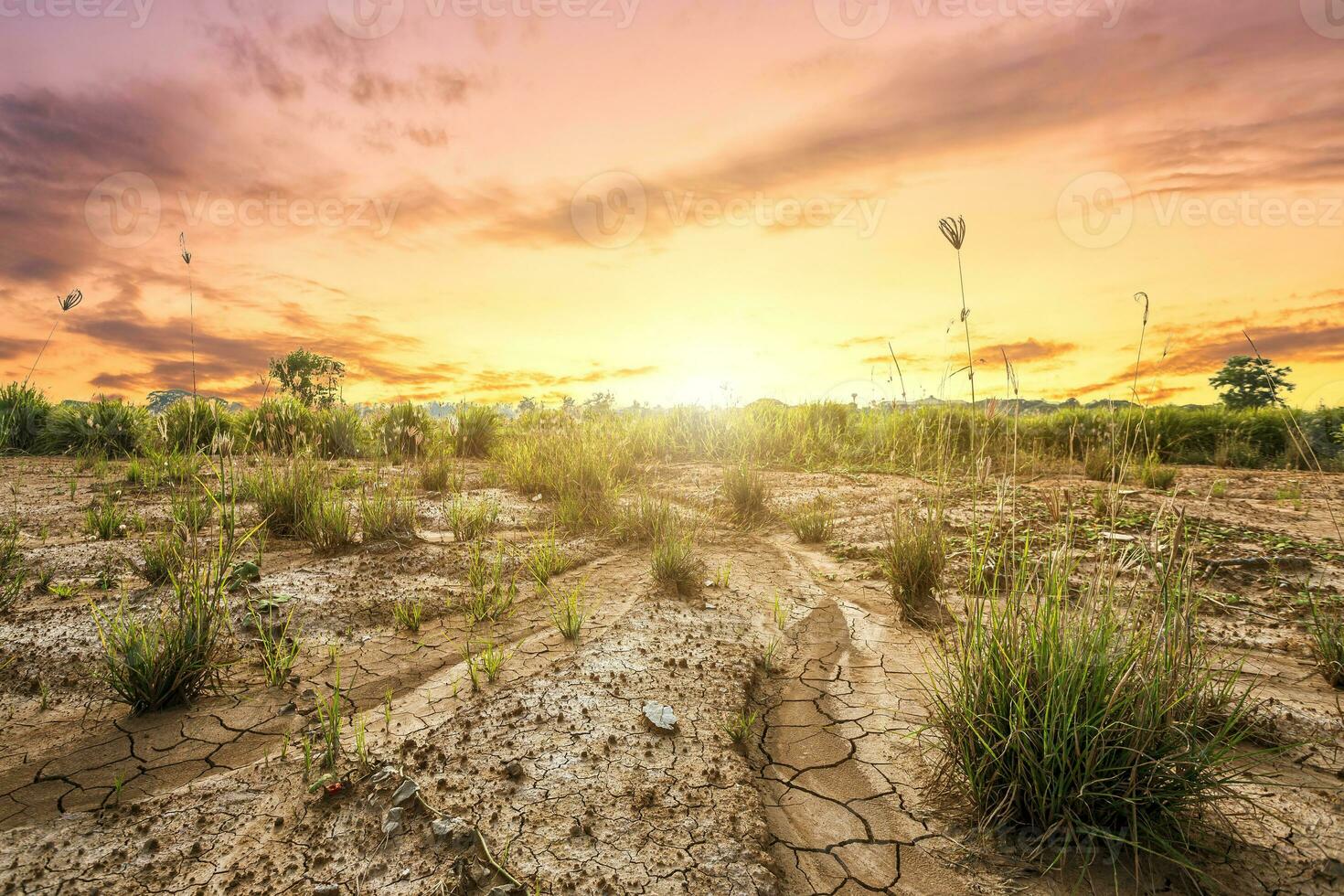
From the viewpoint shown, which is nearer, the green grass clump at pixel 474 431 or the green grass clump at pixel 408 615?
the green grass clump at pixel 408 615

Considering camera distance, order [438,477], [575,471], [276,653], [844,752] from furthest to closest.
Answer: [438,477], [575,471], [276,653], [844,752]

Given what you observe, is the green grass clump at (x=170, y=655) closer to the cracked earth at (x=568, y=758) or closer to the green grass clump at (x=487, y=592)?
the cracked earth at (x=568, y=758)

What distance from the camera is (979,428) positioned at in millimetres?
10555

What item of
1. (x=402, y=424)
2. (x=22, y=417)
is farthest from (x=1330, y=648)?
(x=22, y=417)

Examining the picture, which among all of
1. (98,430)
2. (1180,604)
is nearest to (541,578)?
(1180,604)

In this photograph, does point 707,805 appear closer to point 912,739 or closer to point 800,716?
point 800,716

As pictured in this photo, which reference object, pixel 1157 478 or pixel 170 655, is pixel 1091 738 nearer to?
pixel 170 655

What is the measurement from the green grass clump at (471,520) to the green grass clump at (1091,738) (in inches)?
151

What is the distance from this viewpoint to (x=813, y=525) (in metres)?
5.23

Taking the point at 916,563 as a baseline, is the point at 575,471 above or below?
above

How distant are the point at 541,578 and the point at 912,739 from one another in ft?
8.24

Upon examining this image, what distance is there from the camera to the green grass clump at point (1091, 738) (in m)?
1.73

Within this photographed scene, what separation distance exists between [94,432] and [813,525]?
33.6 ft

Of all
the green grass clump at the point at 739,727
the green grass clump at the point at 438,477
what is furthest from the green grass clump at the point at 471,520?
the green grass clump at the point at 739,727
